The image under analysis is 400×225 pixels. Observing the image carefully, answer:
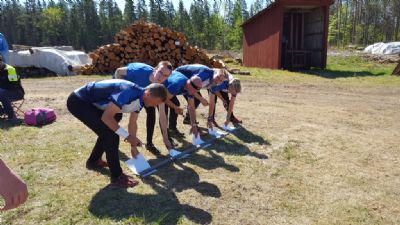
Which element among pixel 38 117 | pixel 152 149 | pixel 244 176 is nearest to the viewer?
pixel 244 176

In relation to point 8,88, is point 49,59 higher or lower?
higher

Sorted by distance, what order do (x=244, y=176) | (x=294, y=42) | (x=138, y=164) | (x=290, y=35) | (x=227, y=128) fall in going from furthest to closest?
(x=294, y=42)
(x=290, y=35)
(x=227, y=128)
(x=138, y=164)
(x=244, y=176)

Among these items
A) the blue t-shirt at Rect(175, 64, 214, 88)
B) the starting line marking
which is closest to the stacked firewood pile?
the blue t-shirt at Rect(175, 64, 214, 88)

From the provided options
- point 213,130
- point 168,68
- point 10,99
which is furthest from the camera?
point 10,99

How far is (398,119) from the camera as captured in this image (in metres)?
8.40

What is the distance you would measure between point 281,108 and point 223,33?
67.7 m

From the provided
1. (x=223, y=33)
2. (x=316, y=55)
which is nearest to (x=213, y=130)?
(x=316, y=55)

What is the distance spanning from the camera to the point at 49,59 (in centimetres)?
1836

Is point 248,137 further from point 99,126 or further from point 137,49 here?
point 137,49

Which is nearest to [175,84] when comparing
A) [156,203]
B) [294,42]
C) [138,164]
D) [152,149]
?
[152,149]

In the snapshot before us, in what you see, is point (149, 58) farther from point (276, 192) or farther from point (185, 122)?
point (276, 192)

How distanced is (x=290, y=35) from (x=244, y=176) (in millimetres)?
18454

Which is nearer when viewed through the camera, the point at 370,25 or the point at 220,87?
the point at 220,87

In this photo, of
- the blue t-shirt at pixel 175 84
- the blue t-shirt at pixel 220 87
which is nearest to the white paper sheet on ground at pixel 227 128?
the blue t-shirt at pixel 220 87
